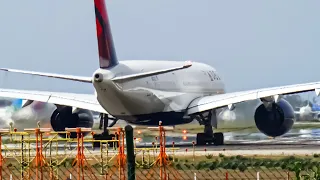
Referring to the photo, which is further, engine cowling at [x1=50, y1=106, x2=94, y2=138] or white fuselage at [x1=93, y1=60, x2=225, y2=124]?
engine cowling at [x1=50, y1=106, x2=94, y2=138]

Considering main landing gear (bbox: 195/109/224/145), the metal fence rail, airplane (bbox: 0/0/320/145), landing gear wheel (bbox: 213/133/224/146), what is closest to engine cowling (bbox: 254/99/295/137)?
airplane (bbox: 0/0/320/145)

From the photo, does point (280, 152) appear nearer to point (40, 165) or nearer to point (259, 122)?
point (259, 122)

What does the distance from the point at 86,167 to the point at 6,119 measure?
31.1 m

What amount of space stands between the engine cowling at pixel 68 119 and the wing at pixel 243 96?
5754 millimetres

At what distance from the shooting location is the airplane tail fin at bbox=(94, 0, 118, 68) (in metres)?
46.8

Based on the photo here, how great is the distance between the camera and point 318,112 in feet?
258

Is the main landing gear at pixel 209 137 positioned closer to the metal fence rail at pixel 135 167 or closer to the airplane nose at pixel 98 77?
the airplane nose at pixel 98 77

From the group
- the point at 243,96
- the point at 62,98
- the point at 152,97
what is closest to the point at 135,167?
the point at 243,96

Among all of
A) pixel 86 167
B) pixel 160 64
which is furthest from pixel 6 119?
pixel 86 167

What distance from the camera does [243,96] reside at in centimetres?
5050

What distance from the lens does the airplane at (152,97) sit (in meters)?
47.1

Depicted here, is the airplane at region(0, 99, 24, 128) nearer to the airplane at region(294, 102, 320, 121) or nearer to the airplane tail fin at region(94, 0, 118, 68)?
the airplane tail fin at region(94, 0, 118, 68)

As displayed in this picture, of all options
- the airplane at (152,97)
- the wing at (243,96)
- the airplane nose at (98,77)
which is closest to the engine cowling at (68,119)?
the airplane at (152,97)

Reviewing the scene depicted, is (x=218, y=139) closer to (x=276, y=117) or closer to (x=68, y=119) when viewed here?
(x=276, y=117)
